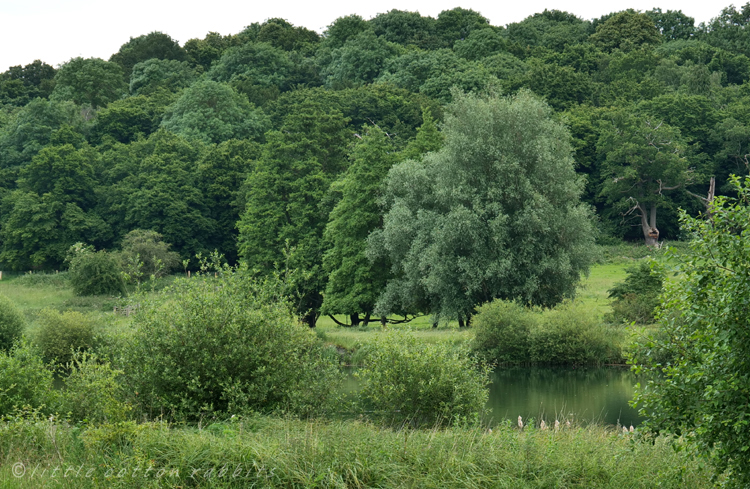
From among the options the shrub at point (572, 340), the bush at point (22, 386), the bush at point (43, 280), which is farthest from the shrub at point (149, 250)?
the bush at point (22, 386)

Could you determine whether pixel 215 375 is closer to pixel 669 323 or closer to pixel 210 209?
pixel 669 323

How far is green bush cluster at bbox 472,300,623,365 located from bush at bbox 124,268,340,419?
17487mm

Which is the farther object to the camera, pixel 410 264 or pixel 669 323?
pixel 410 264

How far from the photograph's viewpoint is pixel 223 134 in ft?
244

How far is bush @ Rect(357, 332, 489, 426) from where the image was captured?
567 inches

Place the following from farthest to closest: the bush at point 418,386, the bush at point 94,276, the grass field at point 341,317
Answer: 1. the bush at point 94,276
2. the grass field at point 341,317
3. the bush at point 418,386

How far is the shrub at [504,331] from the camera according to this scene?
97.9 ft

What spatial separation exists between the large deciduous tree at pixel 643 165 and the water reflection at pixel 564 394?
3676cm

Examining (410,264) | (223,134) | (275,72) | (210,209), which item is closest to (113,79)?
(275,72)

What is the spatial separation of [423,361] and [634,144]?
52.2m

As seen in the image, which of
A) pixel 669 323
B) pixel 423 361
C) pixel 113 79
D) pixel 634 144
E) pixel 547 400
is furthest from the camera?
pixel 113 79

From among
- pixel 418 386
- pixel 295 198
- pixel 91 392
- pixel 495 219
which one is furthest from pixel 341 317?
pixel 91 392

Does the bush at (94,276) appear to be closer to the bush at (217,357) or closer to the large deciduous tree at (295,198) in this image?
the large deciduous tree at (295,198)

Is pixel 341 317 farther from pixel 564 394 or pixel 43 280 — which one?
pixel 564 394
